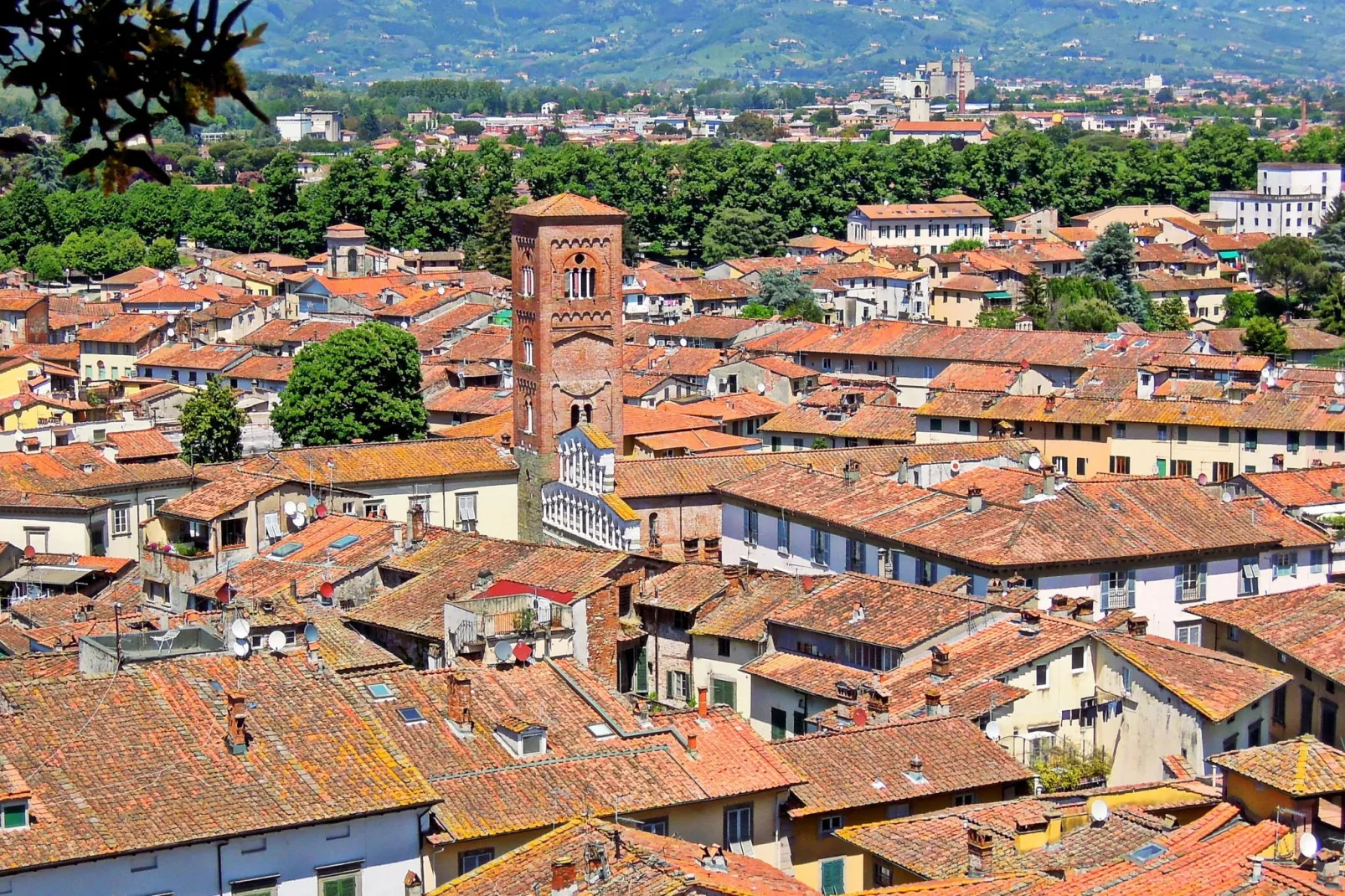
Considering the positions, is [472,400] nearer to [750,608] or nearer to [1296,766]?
[750,608]

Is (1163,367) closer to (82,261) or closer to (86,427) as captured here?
(86,427)

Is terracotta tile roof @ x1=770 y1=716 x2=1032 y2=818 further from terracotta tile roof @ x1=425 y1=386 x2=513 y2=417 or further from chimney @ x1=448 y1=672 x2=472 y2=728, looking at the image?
terracotta tile roof @ x1=425 y1=386 x2=513 y2=417

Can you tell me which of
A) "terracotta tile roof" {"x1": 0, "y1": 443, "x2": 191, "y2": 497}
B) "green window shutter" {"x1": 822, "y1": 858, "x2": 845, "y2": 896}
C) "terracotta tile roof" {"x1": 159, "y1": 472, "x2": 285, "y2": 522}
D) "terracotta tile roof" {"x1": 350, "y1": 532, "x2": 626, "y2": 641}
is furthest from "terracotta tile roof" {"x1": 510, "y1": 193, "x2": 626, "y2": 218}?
"green window shutter" {"x1": 822, "y1": 858, "x2": 845, "y2": 896}

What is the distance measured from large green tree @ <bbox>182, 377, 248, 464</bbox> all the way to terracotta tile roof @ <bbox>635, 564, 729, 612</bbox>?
74.0 feet

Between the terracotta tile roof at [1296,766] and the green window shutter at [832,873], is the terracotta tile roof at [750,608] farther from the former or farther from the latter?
the terracotta tile roof at [1296,766]

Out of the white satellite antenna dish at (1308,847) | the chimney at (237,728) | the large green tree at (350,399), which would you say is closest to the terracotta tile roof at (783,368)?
the large green tree at (350,399)

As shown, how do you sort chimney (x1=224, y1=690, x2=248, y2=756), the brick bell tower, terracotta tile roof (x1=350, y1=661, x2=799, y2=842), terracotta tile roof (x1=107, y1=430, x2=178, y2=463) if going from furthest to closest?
terracotta tile roof (x1=107, y1=430, x2=178, y2=463) < the brick bell tower < terracotta tile roof (x1=350, y1=661, x2=799, y2=842) < chimney (x1=224, y1=690, x2=248, y2=756)

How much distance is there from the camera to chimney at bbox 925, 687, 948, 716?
23.4 m

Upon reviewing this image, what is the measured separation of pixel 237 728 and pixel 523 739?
3.31m

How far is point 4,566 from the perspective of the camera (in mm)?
39500

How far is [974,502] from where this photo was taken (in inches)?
1294

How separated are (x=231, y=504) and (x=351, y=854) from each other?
76.4 ft

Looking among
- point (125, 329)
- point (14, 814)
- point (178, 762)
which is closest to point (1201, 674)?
point (178, 762)

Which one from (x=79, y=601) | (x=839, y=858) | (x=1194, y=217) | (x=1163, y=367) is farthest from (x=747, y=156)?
(x=839, y=858)
